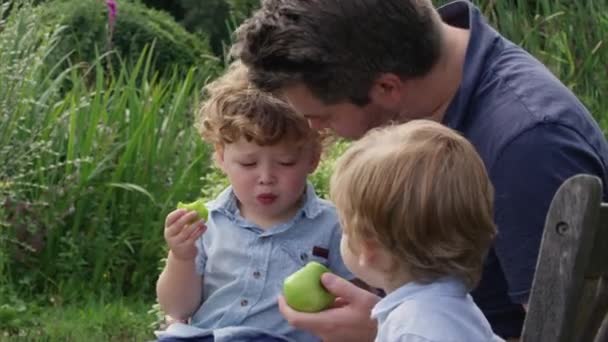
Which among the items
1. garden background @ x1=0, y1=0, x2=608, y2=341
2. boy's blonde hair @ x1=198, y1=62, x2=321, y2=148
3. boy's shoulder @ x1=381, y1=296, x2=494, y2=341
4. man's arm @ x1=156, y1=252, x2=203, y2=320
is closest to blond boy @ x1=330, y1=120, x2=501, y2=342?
boy's shoulder @ x1=381, y1=296, x2=494, y2=341

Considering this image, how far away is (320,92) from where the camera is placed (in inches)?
136

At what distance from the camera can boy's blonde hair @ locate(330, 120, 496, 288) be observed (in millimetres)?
2836

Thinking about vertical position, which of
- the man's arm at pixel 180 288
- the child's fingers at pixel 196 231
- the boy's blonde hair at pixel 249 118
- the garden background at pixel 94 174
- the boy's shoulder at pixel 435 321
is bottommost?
the garden background at pixel 94 174

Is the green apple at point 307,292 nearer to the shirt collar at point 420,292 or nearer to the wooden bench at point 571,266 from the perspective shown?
the shirt collar at point 420,292

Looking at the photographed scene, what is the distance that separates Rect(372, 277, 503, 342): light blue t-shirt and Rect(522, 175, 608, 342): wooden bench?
0.18 meters

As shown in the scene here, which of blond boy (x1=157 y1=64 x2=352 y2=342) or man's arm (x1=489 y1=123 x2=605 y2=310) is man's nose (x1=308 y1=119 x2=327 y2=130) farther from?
man's arm (x1=489 y1=123 x2=605 y2=310)

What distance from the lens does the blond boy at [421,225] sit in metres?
2.83

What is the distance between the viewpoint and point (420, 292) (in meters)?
2.87

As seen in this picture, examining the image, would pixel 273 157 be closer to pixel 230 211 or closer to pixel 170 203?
pixel 230 211

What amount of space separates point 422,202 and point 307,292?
56 centimetres

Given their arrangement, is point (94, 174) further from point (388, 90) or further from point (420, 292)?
point (420, 292)

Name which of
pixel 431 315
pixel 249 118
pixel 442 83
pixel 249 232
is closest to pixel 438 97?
pixel 442 83

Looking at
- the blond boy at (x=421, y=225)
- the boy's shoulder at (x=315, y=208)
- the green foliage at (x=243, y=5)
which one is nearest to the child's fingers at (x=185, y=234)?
the boy's shoulder at (x=315, y=208)

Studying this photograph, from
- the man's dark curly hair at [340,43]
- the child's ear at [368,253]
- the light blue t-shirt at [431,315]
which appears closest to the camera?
the light blue t-shirt at [431,315]
